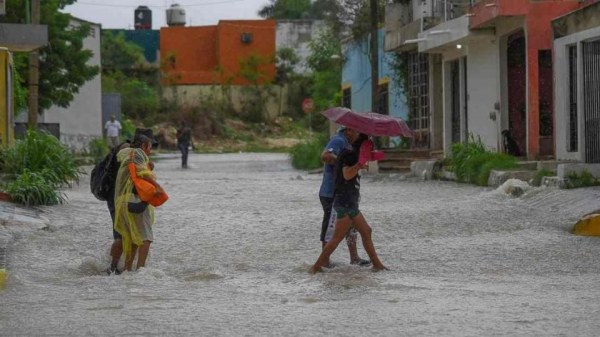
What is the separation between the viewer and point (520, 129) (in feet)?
98.3

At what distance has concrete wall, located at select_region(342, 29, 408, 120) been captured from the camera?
133ft

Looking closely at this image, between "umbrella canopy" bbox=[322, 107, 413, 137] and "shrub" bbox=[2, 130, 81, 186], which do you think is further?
"shrub" bbox=[2, 130, 81, 186]

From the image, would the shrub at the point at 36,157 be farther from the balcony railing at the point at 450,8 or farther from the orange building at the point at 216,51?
the orange building at the point at 216,51

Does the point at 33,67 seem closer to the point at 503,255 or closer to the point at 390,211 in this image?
the point at 390,211

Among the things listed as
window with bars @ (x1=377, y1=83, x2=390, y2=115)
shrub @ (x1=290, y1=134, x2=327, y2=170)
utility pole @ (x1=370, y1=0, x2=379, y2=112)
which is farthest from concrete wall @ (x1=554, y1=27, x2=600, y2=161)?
window with bars @ (x1=377, y1=83, x2=390, y2=115)

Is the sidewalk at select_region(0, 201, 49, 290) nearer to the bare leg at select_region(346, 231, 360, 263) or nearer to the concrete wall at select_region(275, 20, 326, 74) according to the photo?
the bare leg at select_region(346, 231, 360, 263)

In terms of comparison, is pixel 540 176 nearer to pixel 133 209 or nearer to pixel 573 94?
pixel 573 94

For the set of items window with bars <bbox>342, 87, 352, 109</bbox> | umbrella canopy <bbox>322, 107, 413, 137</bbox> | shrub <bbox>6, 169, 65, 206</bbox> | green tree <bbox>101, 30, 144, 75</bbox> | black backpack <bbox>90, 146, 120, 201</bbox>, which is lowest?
shrub <bbox>6, 169, 65, 206</bbox>

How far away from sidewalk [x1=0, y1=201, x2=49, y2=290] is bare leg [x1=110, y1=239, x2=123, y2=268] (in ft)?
4.36

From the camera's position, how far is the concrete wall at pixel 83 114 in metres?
50.0

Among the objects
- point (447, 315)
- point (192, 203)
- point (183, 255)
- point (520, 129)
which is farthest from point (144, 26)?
point (447, 315)

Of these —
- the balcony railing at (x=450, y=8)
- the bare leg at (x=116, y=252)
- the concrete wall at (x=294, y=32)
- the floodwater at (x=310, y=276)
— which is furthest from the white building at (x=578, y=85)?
the concrete wall at (x=294, y=32)

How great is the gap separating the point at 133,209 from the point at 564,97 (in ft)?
40.7

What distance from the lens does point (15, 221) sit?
1688 centimetres
